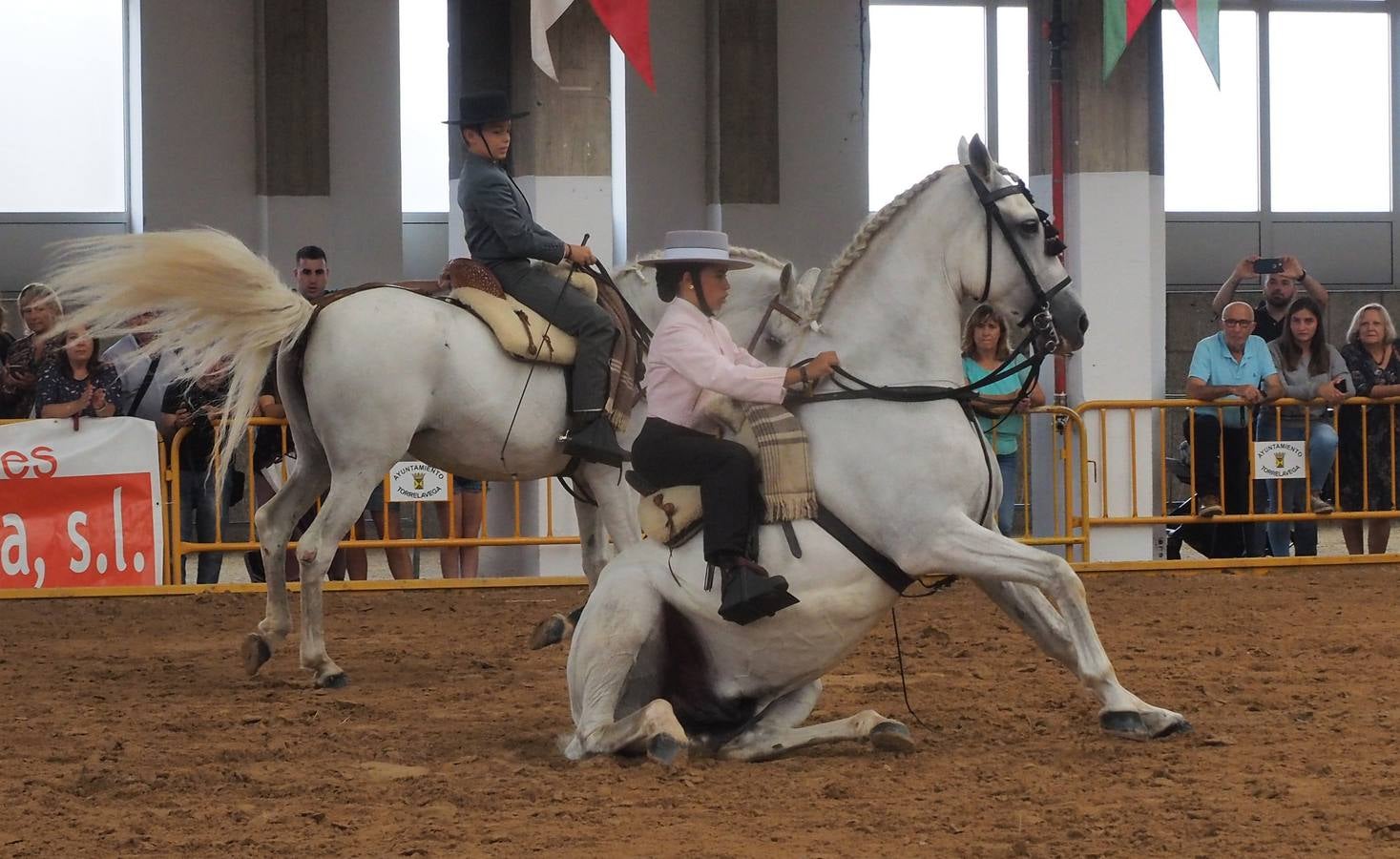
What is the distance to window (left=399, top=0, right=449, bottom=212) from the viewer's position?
17484 mm

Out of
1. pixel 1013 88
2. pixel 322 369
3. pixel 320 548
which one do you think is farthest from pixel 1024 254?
pixel 1013 88

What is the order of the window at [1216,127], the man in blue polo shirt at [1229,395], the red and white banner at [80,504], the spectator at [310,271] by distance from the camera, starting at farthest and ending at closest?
the window at [1216,127], the man in blue polo shirt at [1229,395], the red and white banner at [80,504], the spectator at [310,271]

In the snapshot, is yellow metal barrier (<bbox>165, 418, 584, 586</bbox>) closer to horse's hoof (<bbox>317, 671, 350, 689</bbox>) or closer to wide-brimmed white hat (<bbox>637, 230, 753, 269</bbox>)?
horse's hoof (<bbox>317, 671, 350, 689</bbox>)

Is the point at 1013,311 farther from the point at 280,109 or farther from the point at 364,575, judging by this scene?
the point at 280,109

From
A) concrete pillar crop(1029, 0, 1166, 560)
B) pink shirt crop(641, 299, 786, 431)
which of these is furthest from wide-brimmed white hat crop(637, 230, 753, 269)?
concrete pillar crop(1029, 0, 1166, 560)

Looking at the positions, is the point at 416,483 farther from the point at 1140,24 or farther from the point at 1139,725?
the point at 1139,725

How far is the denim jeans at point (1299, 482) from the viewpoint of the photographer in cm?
1212

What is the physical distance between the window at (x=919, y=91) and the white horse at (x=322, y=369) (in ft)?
37.3

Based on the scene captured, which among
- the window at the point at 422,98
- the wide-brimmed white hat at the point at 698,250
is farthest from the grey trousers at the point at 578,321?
the window at the point at 422,98

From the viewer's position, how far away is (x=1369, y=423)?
12.4m

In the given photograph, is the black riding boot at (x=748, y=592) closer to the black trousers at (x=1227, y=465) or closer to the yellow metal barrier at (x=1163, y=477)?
the yellow metal barrier at (x=1163, y=477)

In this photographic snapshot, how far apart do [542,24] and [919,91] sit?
8.24m

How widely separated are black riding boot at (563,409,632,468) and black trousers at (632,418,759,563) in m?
2.33

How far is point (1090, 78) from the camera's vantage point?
13.4m
